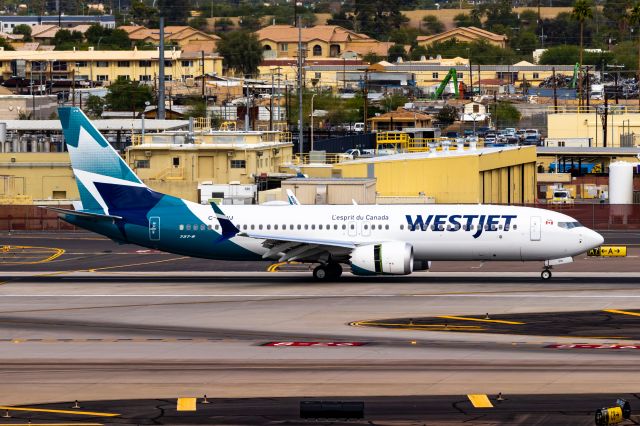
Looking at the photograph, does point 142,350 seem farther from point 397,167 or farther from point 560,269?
point 397,167

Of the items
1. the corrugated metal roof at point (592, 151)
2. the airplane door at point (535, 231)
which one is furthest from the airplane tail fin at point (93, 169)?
the corrugated metal roof at point (592, 151)

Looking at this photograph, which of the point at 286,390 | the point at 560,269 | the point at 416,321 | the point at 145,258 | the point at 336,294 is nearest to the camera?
the point at 286,390

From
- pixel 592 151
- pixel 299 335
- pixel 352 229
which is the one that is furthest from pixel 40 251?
pixel 592 151

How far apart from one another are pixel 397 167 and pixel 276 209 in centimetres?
3406

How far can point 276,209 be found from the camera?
210ft

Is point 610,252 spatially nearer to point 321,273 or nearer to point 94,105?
point 321,273

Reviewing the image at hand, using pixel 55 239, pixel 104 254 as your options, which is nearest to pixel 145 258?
pixel 104 254

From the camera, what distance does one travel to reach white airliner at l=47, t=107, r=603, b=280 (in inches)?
2378

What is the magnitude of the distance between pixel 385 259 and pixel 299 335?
1415 cm

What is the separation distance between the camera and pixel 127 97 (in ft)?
601

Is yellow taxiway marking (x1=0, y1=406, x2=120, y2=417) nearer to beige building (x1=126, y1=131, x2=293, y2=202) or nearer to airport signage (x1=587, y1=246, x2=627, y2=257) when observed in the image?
airport signage (x1=587, y1=246, x2=627, y2=257)

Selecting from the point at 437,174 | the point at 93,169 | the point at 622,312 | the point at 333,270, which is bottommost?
the point at 622,312

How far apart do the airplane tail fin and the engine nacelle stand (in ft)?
39.5

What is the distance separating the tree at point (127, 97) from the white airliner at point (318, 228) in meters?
116
